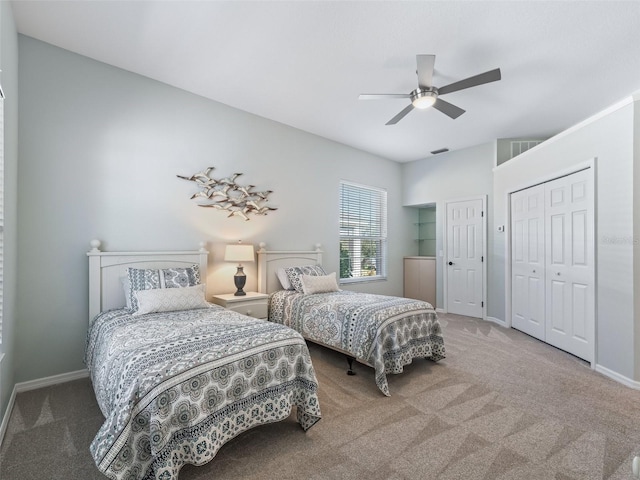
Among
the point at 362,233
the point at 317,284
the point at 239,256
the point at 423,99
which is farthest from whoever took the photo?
the point at 362,233

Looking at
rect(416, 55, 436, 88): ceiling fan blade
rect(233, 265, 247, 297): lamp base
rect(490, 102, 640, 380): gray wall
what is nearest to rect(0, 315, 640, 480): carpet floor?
rect(490, 102, 640, 380): gray wall

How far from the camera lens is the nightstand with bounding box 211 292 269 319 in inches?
135

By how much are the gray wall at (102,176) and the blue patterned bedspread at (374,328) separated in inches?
43.4

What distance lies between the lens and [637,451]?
1.88 metres

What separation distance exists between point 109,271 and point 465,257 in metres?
5.13

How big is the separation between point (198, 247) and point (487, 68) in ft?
11.4

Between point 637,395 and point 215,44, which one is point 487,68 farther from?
point 637,395

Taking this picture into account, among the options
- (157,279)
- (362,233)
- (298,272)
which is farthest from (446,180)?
(157,279)

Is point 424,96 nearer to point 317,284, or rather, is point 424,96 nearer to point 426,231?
point 317,284

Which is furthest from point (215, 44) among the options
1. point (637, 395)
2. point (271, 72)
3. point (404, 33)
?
point (637, 395)

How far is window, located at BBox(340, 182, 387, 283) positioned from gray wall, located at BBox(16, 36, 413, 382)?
143cm

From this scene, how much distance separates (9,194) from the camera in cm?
229

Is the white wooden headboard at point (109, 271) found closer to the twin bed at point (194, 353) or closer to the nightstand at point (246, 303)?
the twin bed at point (194, 353)

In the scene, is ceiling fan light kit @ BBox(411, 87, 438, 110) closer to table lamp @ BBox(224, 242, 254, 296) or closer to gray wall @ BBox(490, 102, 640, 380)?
gray wall @ BBox(490, 102, 640, 380)
